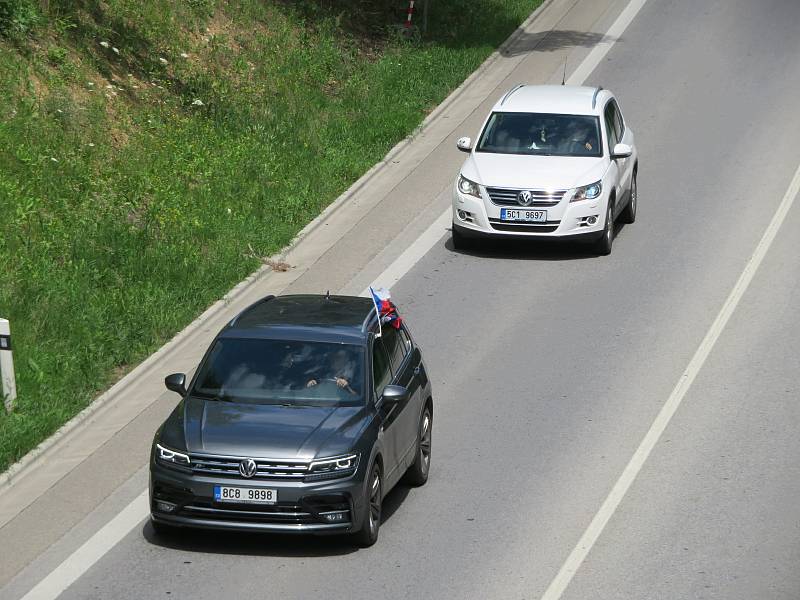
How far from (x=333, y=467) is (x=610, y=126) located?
38.3 feet

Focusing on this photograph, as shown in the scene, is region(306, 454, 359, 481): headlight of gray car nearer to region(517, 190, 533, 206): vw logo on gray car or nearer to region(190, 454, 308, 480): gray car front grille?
region(190, 454, 308, 480): gray car front grille

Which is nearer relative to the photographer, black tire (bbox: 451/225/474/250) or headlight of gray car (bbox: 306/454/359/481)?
headlight of gray car (bbox: 306/454/359/481)

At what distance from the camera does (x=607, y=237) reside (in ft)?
66.2

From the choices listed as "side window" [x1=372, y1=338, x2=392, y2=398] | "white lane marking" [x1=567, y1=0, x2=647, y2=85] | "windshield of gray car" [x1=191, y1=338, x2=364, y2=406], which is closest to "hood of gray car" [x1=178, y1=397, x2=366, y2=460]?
"windshield of gray car" [x1=191, y1=338, x2=364, y2=406]

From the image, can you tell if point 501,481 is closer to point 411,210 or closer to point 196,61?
point 411,210

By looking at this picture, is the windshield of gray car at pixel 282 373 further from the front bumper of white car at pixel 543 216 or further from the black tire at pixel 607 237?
the black tire at pixel 607 237

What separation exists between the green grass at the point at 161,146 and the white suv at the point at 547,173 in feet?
7.79

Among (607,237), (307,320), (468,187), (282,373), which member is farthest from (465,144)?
(282,373)

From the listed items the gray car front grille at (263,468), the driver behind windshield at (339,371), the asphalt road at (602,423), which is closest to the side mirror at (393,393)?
the driver behind windshield at (339,371)

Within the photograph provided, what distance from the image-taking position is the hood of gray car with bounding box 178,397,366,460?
35.4 ft

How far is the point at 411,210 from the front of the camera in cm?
2159

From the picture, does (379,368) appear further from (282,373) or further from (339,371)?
(282,373)

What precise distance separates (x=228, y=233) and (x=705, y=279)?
19.9 ft

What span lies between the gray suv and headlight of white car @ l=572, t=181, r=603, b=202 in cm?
727
